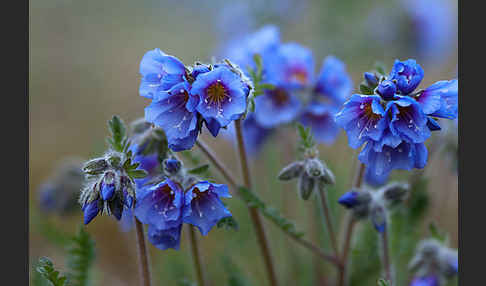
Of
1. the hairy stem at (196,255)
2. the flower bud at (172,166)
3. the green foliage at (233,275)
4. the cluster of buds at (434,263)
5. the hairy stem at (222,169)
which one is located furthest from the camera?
the green foliage at (233,275)

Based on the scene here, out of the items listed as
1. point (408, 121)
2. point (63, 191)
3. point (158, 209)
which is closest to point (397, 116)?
point (408, 121)

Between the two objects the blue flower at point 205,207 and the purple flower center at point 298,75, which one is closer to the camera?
the blue flower at point 205,207

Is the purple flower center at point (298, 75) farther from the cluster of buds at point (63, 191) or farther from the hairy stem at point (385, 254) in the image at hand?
the cluster of buds at point (63, 191)

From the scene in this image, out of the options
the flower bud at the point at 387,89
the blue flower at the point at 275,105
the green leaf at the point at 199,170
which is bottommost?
the green leaf at the point at 199,170

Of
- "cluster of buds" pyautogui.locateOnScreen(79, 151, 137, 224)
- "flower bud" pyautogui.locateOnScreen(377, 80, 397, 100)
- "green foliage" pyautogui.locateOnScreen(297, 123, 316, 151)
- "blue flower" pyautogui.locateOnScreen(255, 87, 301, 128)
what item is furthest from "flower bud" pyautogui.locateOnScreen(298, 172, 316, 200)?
"cluster of buds" pyautogui.locateOnScreen(79, 151, 137, 224)

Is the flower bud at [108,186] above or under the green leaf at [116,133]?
under

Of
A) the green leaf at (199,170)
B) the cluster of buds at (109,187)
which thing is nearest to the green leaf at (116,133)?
the cluster of buds at (109,187)

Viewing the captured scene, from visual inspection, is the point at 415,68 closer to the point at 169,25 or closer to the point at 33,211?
the point at 33,211
